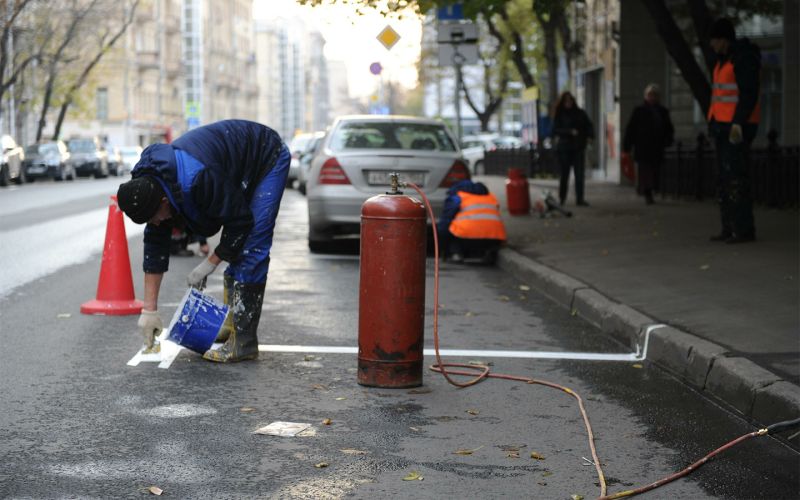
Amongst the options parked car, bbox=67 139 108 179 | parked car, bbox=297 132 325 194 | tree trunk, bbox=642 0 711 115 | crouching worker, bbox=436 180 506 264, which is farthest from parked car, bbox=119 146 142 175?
crouching worker, bbox=436 180 506 264

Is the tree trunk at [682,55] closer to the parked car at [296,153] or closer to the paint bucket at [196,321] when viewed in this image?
the paint bucket at [196,321]

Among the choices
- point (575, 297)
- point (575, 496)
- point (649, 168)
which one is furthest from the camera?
point (649, 168)

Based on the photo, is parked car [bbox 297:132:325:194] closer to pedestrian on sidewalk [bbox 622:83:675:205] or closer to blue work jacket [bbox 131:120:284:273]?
pedestrian on sidewalk [bbox 622:83:675:205]

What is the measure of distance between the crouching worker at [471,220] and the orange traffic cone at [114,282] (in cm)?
474

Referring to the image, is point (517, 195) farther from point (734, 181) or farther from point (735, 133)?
point (735, 133)

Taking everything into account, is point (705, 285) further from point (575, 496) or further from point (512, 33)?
point (512, 33)

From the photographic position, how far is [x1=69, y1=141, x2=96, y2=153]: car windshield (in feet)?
180

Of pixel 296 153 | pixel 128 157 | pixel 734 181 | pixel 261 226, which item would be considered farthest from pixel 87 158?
pixel 261 226

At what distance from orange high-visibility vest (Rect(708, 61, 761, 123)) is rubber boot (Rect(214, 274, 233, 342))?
6.54 m

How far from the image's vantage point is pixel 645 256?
1260cm

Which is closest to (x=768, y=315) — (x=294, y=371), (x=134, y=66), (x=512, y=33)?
(x=294, y=371)

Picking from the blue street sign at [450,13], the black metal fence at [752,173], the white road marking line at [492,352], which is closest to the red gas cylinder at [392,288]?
the white road marking line at [492,352]

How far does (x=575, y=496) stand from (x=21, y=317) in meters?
5.65

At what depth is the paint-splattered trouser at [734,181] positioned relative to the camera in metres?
12.7
